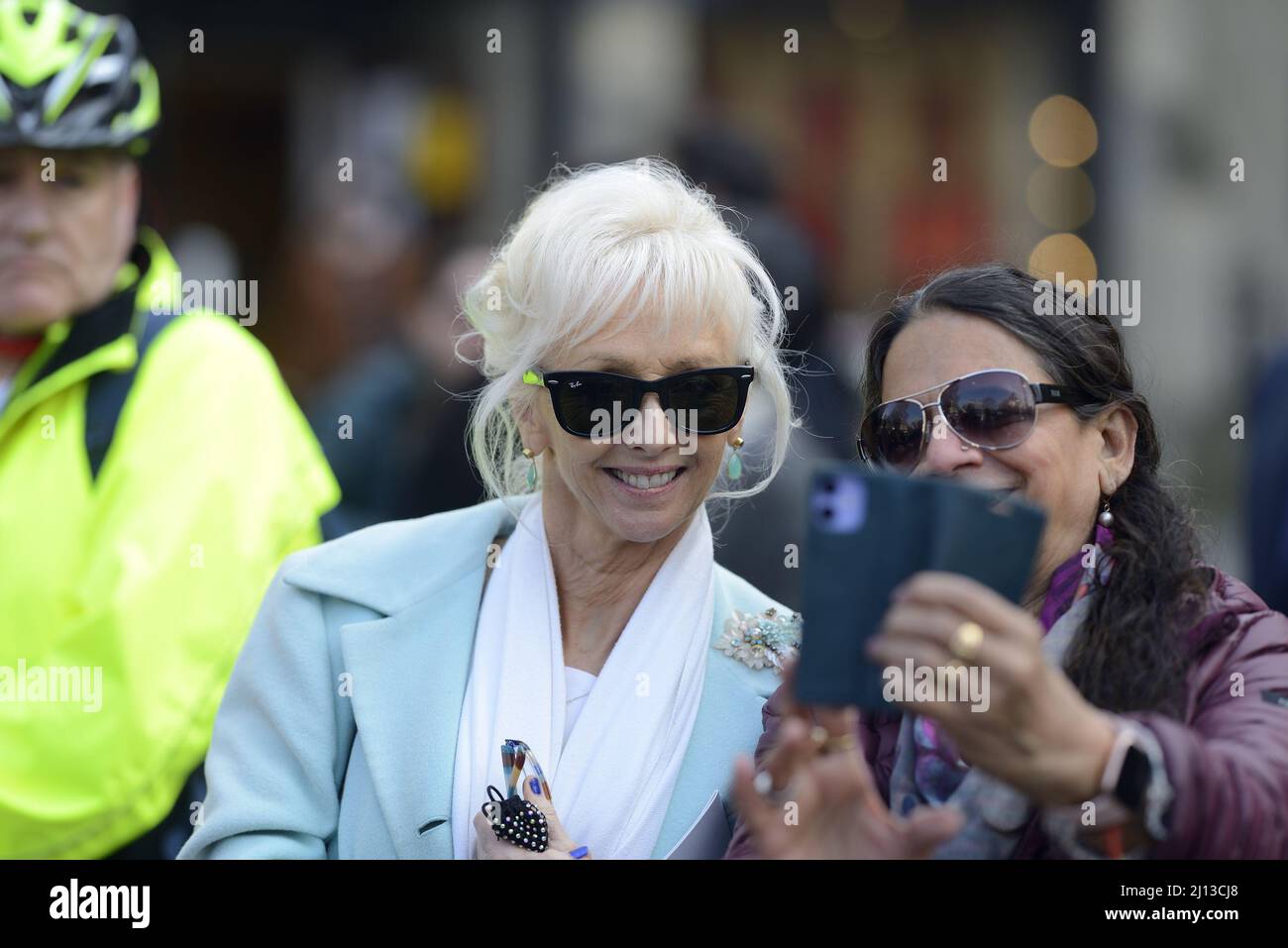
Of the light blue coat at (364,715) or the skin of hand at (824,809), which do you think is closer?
the skin of hand at (824,809)

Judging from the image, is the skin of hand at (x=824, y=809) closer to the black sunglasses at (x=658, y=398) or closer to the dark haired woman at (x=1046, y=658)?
the dark haired woman at (x=1046, y=658)

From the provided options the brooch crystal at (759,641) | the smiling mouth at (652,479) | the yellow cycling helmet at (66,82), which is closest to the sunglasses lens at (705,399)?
the smiling mouth at (652,479)

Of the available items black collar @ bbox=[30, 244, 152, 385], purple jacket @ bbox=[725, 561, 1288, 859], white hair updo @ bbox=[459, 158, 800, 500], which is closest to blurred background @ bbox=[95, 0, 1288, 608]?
black collar @ bbox=[30, 244, 152, 385]

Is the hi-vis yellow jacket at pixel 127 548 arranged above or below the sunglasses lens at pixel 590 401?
below

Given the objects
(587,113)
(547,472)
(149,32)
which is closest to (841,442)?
(547,472)

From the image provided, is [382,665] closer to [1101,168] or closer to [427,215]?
[427,215]

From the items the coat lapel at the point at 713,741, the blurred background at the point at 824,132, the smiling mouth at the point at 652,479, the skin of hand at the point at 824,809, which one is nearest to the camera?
the skin of hand at the point at 824,809

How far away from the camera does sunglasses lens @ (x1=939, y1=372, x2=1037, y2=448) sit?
7.82ft

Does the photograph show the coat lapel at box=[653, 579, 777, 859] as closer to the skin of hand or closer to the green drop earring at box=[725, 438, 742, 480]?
the green drop earring at box=[725, 438, 742, 480]

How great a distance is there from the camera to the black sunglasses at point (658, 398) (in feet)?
8.78

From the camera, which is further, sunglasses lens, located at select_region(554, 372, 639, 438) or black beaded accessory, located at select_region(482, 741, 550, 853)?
sunglasses lens, located at select_region(554, 372, 639, 438)

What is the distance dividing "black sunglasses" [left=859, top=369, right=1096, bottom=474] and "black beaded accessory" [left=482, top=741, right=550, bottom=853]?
790 millimetres

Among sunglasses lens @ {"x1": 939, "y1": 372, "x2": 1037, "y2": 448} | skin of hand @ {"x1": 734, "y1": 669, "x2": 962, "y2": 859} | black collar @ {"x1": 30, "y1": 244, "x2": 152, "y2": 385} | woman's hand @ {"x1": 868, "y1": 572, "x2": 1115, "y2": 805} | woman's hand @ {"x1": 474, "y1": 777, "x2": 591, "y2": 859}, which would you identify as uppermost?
black collar @ {"x1": 30, "y1": 244, "x2": 152, "y2": 385}

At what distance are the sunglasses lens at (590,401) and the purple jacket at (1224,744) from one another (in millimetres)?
590
